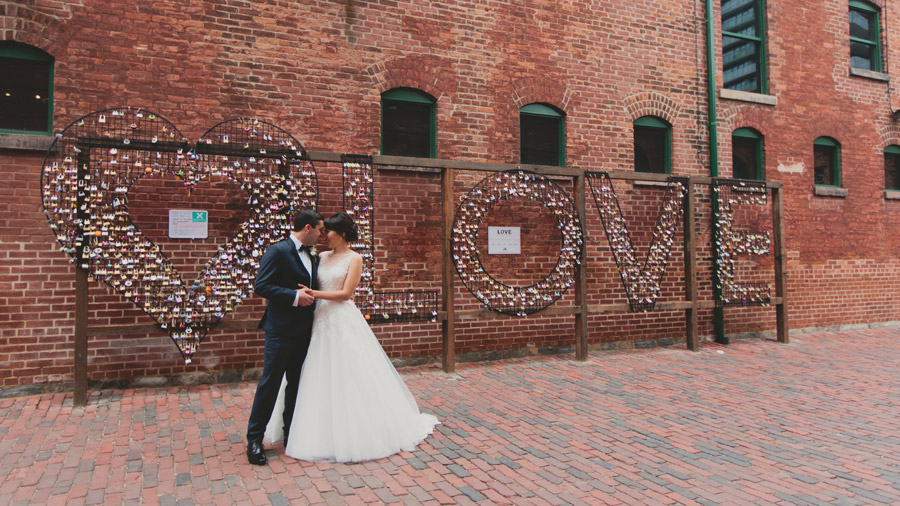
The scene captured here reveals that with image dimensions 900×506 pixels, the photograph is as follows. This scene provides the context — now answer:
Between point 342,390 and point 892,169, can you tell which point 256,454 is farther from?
point 892,169

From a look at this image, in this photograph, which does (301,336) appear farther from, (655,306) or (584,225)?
(655,306)

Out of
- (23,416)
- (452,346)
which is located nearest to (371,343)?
(452,346)

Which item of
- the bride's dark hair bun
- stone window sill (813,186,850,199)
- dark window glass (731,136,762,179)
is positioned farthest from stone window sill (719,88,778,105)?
the bride's dark hair bun

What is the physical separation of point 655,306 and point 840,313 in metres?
5.22

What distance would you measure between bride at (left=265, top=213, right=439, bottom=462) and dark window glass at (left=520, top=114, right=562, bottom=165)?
4.56m

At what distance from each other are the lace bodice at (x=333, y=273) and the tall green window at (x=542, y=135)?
4.52 m

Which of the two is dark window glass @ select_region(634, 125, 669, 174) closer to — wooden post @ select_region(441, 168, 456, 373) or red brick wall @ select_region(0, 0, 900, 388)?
red brick wall @ select_region(0, 0, 900, 388)

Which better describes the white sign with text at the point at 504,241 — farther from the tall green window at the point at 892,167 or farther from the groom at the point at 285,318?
the tall green window at the point at 892,167

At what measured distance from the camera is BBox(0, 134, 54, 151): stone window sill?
574 centimetres

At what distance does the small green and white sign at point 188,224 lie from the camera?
6.34 m

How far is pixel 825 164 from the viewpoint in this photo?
10867mm

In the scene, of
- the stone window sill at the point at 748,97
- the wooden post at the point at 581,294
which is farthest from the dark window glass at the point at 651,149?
the wooden post at the point at 581,294

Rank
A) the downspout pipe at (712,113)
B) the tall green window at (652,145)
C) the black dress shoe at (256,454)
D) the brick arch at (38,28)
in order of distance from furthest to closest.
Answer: the downspout pipe at (712,113) → the tall green window at (652,145) → the brick arch at (38,28) → the black dress shoe at (256,454)

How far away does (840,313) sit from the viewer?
35.3 ft
